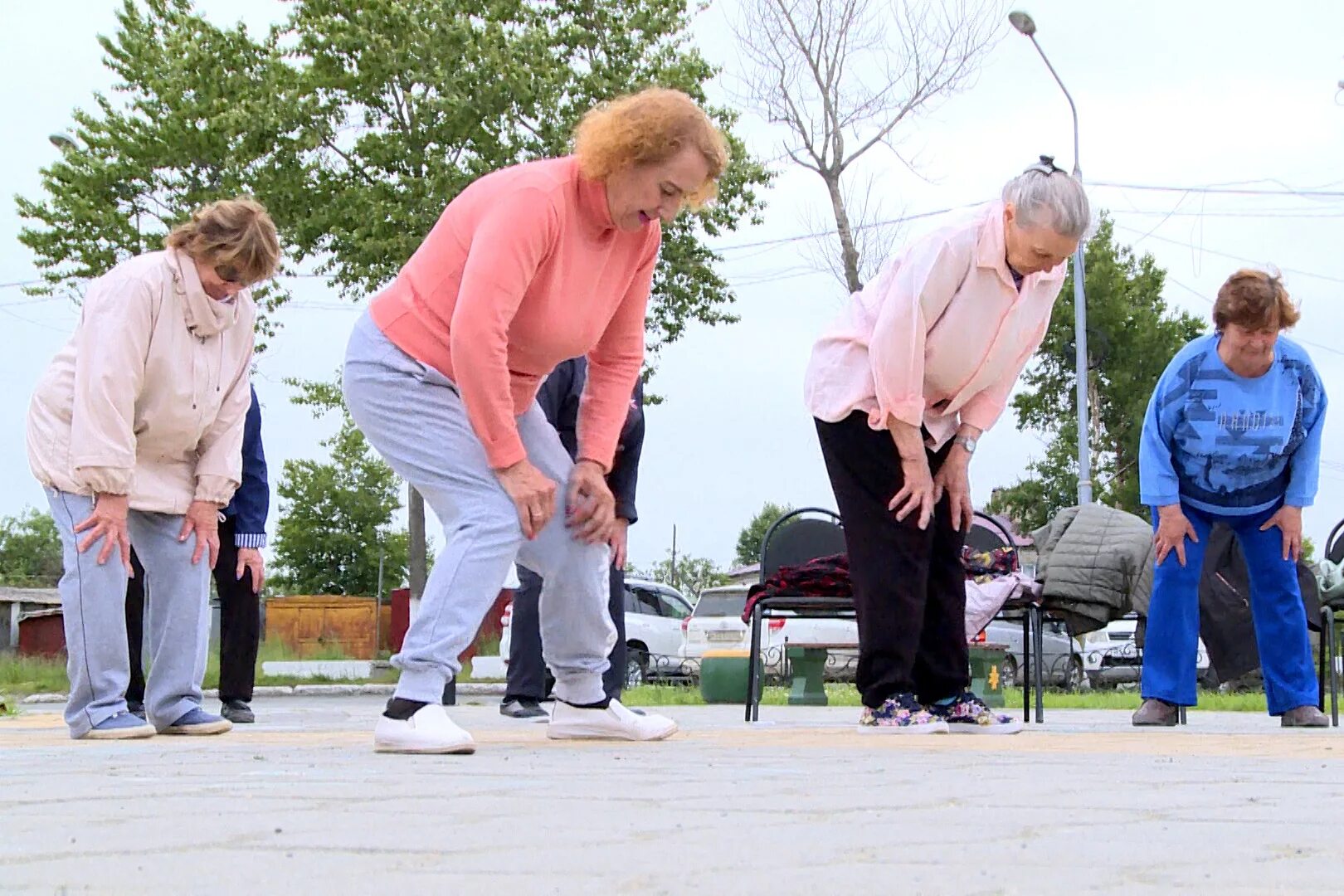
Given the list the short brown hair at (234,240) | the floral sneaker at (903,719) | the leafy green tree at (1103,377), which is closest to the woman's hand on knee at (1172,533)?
the floral sneaker at (903,719)

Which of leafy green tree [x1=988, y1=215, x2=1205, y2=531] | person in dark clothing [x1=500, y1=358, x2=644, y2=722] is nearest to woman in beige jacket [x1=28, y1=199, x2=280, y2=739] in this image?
person in dark clothing [x1=500, y1=358, x2=644, y2=722]

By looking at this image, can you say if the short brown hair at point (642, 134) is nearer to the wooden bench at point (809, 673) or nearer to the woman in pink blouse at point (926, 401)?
the woman in pink blouse at point (926, 401)

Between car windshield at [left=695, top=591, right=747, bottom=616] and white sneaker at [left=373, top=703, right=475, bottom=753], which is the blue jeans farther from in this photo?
car windshield at [left=695, top=591, right=747, bottom=616]

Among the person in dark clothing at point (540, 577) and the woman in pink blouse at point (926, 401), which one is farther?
the person in dark clothing at point (540, 577)

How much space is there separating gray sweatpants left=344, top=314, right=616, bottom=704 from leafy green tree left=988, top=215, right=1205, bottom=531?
38.4 meters

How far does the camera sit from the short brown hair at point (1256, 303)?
19.7ft

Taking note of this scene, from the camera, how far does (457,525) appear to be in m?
4.00

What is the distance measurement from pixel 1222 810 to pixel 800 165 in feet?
73.5

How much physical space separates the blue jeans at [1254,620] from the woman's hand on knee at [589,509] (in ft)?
9.55

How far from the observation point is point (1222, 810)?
2.54 meters

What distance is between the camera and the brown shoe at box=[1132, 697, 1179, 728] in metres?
6.25

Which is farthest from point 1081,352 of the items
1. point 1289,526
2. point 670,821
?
point 670,821

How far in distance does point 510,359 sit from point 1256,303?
126 inches

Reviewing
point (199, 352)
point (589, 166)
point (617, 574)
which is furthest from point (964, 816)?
point (617, 574)
